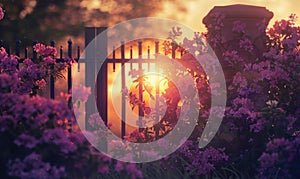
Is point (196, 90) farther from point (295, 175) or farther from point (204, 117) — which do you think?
point (295, 175)

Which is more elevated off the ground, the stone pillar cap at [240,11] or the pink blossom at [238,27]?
the stone pillar cap at [240,11]

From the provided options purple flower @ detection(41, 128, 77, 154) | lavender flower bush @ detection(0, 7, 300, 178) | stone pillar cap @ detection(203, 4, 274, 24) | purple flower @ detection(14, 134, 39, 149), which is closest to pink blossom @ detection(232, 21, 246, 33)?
lavender flower bush @ detection(0, 7, 300, 178)

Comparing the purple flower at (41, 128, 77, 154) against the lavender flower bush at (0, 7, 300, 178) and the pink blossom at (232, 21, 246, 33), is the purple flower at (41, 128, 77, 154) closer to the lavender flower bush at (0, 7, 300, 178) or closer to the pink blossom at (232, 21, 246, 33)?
the lavender flower bush at (0, 7, 300, 178)

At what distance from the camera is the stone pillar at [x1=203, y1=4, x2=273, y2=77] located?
7.05 meters

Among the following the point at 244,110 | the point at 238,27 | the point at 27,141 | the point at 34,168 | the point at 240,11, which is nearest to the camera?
the point at 34,168

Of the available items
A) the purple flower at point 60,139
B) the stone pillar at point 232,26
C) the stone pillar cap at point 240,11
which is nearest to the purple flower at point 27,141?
the purple flower at point 60,139

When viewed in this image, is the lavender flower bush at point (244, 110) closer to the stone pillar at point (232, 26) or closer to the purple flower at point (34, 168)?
the stone pillar at point (232, 26)

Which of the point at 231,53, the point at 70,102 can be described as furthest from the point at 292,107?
the point at 70,102

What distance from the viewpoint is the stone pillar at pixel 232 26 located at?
705cm

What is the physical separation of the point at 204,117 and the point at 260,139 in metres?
0.74

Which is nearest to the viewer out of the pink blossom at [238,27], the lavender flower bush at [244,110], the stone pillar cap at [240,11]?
the lavender flower bush at [244,110]

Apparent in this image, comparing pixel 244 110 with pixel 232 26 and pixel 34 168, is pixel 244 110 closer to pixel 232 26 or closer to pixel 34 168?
pixel 232 26

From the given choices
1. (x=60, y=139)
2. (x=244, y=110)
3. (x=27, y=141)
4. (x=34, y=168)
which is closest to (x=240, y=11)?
(x=244, y=110)

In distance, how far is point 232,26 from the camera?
23.6 feet
